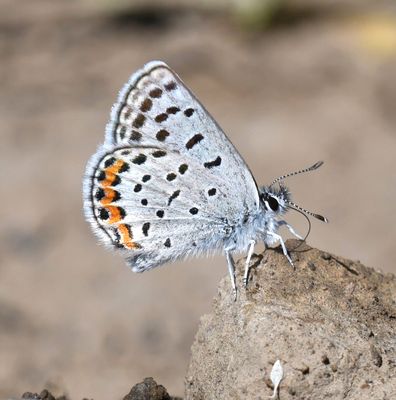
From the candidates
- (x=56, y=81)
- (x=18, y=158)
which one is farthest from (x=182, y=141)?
(x=56, y=81)

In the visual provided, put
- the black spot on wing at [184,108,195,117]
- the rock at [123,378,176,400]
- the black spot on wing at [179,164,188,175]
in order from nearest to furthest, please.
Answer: the rock at [123,378,176,400] → the black spot on wing at [184,108,195,117] → the black spot on wing at [179,164,188,175]

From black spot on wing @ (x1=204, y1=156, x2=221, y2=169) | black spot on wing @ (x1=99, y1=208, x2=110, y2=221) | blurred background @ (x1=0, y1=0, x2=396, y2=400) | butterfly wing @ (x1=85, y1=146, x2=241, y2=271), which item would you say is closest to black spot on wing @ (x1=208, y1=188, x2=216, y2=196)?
butterfly wing @ (x1=85, y1=146, x2=241, y2=271)

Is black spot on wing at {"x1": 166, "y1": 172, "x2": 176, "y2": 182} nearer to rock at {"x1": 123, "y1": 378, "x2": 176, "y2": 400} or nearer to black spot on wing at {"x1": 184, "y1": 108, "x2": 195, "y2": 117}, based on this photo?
black spot on wing at {"x1": 184, "y1": 108, "x2": 195, "y2": 117}

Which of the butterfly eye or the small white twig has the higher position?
the butterfly eye

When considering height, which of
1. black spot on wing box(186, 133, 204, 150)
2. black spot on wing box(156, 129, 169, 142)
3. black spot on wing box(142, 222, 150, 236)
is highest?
black spot on wing box(156, 129, 169, 142)

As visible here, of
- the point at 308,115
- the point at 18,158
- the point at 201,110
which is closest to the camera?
the point at 201,110

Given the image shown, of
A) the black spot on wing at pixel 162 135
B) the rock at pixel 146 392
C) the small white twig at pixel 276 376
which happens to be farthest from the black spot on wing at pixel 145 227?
the small white twig at pixel 276 376

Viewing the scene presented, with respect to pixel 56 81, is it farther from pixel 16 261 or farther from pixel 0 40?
pixel 16 261
